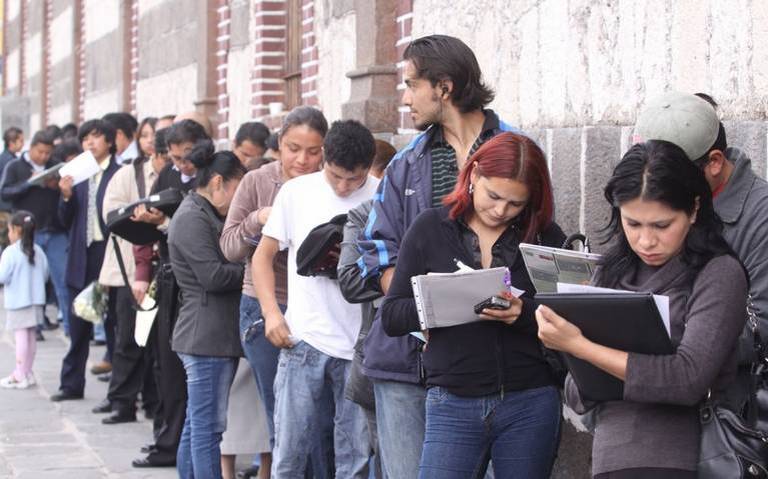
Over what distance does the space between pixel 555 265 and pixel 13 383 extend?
803 centimetres

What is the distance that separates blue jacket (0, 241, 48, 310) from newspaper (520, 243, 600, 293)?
7859 millimetres

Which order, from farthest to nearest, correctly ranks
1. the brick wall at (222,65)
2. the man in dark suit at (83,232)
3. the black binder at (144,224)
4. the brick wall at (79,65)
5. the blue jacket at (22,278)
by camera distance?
the brick wall at (79,65), the brick wall at (222,65), the blue jacket at (22,278), the man in dark suit at (83,232), the black binder at (144,224)

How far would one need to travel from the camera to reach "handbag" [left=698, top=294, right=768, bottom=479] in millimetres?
3668

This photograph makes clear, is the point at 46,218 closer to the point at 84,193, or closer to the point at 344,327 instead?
the point at 84,193

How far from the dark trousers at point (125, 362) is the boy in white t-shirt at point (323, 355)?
369 centimetres

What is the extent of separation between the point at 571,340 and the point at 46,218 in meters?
10.9

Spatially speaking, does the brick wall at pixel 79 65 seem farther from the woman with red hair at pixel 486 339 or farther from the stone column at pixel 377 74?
the woman with red hair at pixel 486 339

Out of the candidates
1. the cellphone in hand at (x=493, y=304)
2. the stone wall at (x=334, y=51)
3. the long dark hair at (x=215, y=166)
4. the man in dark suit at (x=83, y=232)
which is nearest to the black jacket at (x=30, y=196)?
the man in dark suit at (x=83, y=232)

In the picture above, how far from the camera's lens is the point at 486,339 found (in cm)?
451

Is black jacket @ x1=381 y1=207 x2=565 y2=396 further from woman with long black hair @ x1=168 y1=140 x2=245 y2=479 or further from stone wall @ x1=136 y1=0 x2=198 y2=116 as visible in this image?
stone wall @ x1=136 y1=0 x2=198 y2=116

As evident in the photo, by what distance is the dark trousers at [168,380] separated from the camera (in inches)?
299

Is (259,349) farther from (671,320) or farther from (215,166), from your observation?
(671,320)

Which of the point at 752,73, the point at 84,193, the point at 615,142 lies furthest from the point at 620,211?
the point at 84,193

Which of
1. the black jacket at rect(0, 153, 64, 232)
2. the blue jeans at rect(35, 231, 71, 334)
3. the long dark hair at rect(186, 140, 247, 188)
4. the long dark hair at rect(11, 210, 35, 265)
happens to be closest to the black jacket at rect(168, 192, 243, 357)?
the long dark hair at rect(186, 140, 247, 188)
